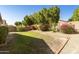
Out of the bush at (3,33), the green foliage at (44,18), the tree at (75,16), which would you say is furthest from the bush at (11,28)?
the tree at (75,16)

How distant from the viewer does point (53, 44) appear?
19.5 feet

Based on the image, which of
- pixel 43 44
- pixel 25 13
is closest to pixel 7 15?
pixel 25 13

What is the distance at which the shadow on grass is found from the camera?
593cm

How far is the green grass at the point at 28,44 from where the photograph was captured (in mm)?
5934

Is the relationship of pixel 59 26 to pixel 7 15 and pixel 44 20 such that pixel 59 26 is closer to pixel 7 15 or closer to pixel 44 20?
pixel 44 20

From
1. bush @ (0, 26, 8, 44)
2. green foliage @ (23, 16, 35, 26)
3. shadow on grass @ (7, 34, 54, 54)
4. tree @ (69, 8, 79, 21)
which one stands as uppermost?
tree @ (69, 8, 79, 21)

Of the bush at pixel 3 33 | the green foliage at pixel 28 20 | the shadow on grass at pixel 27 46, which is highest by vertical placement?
the green foliage at pixel 28 20

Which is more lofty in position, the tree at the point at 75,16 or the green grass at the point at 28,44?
the tree at the point at 75,16

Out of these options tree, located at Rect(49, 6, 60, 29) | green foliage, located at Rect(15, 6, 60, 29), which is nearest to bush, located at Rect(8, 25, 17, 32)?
green foliage, located at Rect(15, 6, 60, 29)

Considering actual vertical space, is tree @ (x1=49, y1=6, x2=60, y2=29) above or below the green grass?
above

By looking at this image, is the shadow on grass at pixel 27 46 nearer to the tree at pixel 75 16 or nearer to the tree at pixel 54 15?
the tree at pixel 54 15

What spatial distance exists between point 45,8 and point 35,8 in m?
0.15

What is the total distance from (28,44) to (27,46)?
33 mm

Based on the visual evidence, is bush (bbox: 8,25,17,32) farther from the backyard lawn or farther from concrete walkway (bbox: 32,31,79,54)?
concrete walkway (bbox: 32,31,79,54)
